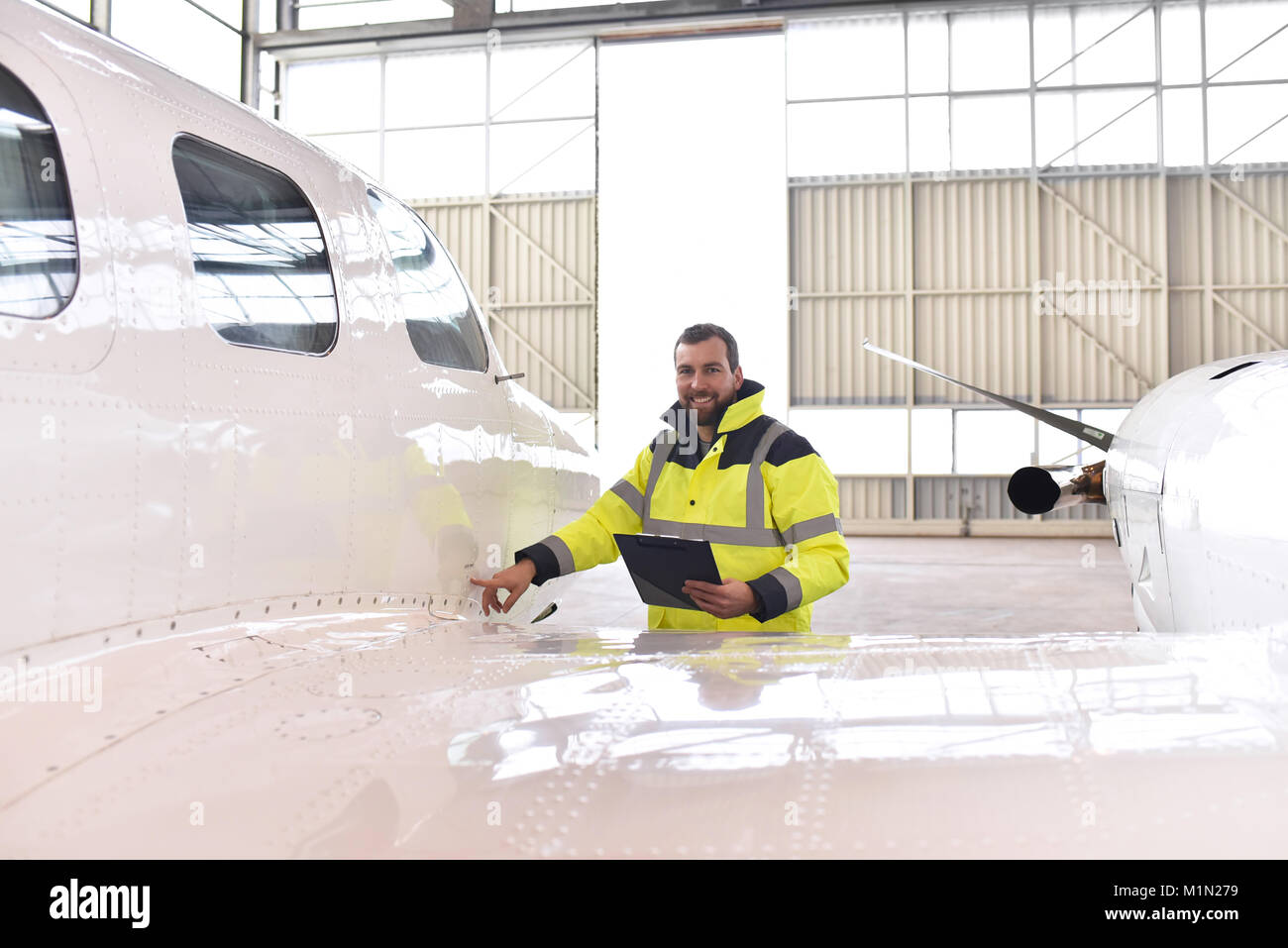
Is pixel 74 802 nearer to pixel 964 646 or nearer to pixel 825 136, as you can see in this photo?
pixel 964 646

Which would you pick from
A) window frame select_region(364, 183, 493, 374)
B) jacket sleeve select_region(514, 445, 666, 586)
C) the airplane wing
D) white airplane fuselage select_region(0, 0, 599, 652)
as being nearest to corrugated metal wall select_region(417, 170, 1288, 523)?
window frame select_region(364, 183, 493, 374)

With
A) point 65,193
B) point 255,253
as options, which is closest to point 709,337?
point 255,253

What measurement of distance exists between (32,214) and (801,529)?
106 inches

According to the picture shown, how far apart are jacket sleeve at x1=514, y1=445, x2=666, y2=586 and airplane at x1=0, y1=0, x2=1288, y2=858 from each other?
593 mm

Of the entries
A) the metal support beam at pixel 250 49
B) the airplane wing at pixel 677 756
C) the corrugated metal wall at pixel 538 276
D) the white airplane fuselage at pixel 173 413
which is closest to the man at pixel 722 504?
the white airplane fuselage at pixel 173 413

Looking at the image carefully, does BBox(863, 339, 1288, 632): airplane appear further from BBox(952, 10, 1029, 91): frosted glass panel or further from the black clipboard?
BBox(952, 10, 1029, 91): frosted glass panel

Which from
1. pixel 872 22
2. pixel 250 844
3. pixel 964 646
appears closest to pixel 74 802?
pixel 250 844

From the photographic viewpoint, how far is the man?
3.82m

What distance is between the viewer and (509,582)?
13.3 feet

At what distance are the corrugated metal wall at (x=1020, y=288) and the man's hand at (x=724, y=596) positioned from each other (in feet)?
62.4

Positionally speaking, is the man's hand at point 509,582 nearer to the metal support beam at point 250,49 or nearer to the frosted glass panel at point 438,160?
the frosted glass panel at point 438,160

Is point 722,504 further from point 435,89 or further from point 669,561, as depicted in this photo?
point 435,89

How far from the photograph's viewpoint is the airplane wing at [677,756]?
1455 mm
